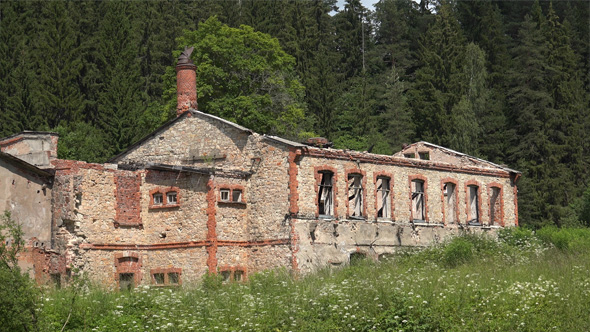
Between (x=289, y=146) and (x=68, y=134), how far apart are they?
2328 cm

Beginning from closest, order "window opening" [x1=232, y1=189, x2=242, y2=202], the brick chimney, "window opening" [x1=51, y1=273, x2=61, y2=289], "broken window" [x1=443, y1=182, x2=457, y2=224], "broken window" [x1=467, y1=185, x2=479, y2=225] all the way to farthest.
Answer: "window opening" [x1=51, y1=273, x2=61, y2=289], "window opening" [x1=232, y1=189, x2=242, y2=202], the brick chimney, "broken window" [x1=443, y1=182, x2=457, y2=224], "broken window" [x1=467, y1=185, x2=479, y2=225]

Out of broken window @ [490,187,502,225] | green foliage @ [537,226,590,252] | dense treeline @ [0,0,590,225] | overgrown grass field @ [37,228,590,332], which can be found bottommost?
overgrown grass field @ [37,228,590,332]

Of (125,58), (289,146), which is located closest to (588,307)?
(289,146)

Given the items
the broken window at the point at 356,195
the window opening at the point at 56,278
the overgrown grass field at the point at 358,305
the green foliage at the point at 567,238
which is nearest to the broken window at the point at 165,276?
the window opening at the point at 56,278

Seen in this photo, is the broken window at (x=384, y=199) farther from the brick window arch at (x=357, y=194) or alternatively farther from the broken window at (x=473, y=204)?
the broken window at (x=473, y=204)

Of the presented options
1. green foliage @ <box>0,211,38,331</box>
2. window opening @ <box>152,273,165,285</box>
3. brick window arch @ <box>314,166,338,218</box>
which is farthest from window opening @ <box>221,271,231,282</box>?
green foliage @ <box>0,211,38,331</box>

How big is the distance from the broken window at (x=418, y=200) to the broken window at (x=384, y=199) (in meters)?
1.53

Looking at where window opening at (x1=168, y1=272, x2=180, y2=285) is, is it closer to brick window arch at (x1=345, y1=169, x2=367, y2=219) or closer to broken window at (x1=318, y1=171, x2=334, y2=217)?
broken window at (x1=318, y1=171, x2=334, y2=217)

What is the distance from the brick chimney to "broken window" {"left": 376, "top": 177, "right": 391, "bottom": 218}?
26.4 ft

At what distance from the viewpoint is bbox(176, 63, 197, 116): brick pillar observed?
37.6 m

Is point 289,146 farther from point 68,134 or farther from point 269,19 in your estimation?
point 269,19

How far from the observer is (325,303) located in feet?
78.4

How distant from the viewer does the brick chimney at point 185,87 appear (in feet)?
123

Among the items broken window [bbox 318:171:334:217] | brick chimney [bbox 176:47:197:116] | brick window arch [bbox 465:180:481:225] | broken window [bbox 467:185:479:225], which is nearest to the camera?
broken window [bbox 318:171:334:217]
